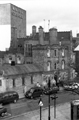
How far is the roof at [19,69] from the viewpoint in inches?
1441

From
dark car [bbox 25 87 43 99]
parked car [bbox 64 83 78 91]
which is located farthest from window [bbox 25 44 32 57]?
dark car [bbox 25 87 43 99]

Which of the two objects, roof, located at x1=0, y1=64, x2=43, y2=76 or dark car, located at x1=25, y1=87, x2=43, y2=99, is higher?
roof, located at x1=0, y1=64, x2=43, y2=76

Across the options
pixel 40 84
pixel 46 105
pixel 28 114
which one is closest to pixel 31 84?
pixel 40 84

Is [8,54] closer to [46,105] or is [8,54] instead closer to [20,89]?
[20,89]

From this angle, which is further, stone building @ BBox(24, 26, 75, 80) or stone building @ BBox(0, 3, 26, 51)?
stone building @ BBox(0, 3, 26, 51)

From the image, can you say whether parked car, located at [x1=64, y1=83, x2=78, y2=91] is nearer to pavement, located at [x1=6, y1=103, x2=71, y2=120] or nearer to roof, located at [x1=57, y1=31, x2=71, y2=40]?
pavement, located at [x1=6, y1=103, x2=71, y2=120]

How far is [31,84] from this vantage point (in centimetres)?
4059

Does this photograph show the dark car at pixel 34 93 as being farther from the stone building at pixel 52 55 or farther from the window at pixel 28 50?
the window at pixel 28 50

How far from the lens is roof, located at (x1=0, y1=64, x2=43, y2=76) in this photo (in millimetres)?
36597

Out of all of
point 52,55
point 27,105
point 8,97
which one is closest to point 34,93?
point 27,105

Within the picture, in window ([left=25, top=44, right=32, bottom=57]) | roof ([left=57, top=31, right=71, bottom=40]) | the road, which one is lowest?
the road

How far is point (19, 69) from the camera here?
39.6m

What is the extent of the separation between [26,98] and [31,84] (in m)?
4.24

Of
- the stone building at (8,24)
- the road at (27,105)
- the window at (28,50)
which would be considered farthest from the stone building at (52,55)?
the stone building at (8,24)
